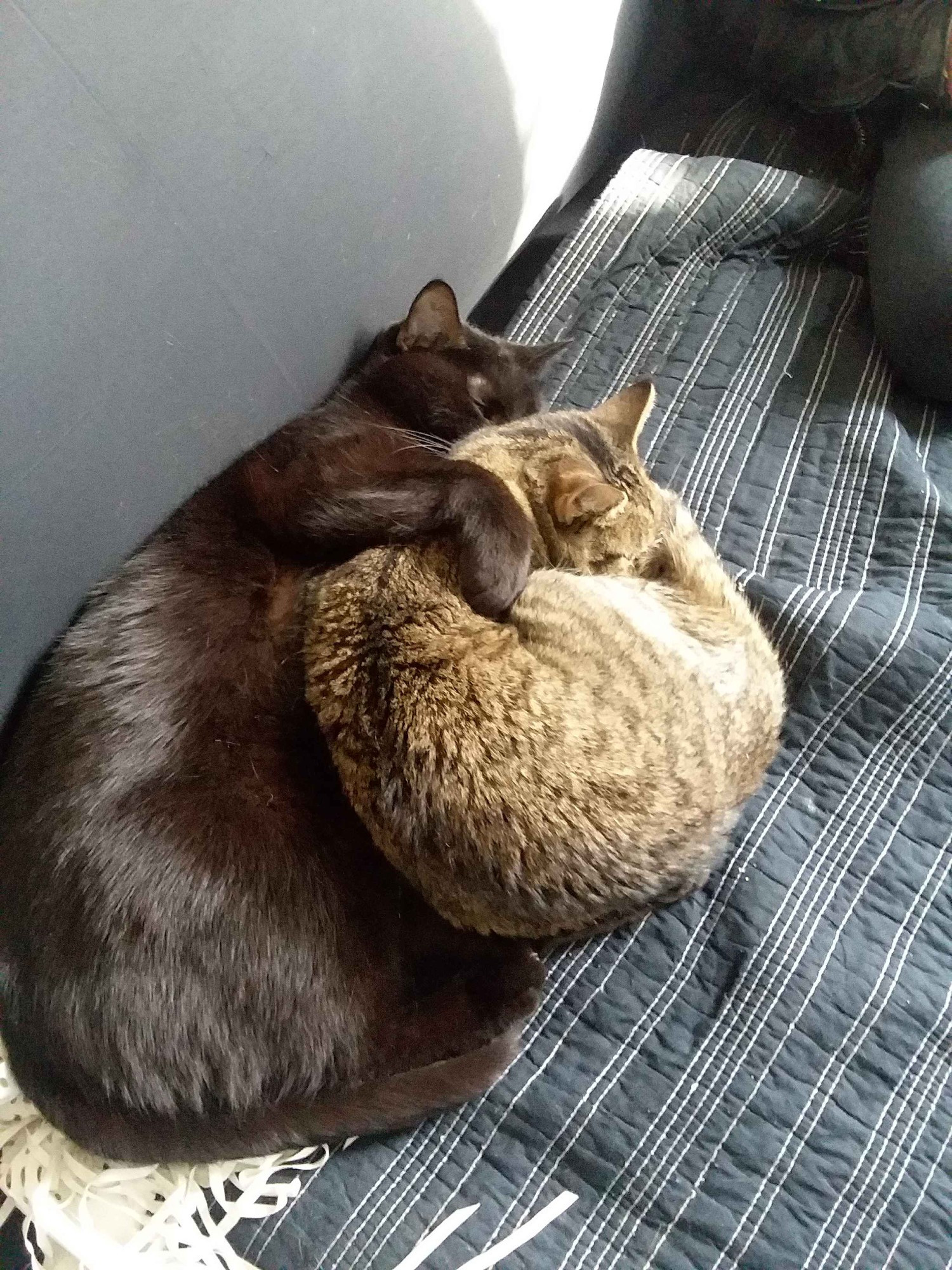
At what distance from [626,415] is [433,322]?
0.30 meters

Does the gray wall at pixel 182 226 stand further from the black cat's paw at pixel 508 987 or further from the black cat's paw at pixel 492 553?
the black cat's paw at pixel 508 987

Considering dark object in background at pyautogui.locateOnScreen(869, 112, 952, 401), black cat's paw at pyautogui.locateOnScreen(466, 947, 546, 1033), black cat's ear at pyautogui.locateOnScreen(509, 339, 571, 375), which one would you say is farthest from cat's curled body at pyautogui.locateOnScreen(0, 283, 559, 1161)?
dark object in background at pyautogui.locateOnScreen(869, 112, 952, 401)

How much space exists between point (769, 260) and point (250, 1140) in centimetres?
152

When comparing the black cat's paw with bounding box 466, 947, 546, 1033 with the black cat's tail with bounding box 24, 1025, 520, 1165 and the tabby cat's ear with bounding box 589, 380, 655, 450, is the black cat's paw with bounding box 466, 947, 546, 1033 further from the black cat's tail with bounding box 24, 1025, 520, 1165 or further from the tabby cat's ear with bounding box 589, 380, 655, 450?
the tabby cat's ear with bounding box 589, 380, 655, 450

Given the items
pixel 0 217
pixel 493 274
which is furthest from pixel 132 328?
pixel 493 274

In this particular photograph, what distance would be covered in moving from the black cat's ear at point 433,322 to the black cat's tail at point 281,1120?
0.91m

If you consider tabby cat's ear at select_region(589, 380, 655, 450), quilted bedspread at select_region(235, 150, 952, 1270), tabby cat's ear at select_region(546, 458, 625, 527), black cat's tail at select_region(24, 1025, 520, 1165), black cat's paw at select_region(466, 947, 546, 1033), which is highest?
tabby cat's ear at select_region(546, 458, 625, 527)

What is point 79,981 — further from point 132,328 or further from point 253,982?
point 132,328

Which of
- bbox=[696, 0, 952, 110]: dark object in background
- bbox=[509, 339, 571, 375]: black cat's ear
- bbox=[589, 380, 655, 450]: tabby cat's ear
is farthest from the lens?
bbox=[696, 0, 952, 110]: dark object in background

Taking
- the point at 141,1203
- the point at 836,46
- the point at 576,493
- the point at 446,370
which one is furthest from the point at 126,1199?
the point at 836,46

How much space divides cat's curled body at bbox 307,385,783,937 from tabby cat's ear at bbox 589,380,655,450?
0.46 ft

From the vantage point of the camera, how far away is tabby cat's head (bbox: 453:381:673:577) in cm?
107

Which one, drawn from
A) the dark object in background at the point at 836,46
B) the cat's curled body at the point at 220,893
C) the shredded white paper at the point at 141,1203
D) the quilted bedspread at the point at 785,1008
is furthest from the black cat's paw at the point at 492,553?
the dark object in background at the point at 836,46

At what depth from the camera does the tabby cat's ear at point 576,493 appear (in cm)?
102
